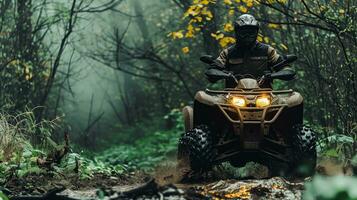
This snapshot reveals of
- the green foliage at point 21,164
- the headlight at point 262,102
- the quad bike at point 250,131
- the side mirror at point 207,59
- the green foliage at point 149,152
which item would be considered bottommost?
the green foliage at point 149,152

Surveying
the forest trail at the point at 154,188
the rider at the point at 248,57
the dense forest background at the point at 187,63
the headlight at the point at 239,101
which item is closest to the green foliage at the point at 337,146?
the dense forest background at the point at 187,63

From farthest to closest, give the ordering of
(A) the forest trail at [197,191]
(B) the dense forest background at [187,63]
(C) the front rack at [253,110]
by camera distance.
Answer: (B) the dense forest background at [187,63]
(C) the front rack at [253,110]
(A) the forest trail at [197,191]

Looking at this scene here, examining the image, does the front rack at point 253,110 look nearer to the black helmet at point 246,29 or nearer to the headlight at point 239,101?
the headlight at point 239,101

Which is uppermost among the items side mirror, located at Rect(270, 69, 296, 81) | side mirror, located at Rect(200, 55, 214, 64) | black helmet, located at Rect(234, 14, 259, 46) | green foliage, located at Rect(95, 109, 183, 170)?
black helmet, located at Rect(234, 14, 259, 46)

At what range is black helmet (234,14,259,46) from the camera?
7379 mm

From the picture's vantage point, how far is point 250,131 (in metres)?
6.59

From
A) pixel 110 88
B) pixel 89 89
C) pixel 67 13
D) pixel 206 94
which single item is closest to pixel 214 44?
pixel 67 13

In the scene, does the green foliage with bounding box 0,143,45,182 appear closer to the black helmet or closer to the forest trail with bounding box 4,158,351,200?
the forest trail with bounding box 4,158,351,200

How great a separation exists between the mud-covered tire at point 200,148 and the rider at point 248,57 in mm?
958

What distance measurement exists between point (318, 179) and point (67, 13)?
46.3 feet

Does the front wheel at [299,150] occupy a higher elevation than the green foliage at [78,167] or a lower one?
higher

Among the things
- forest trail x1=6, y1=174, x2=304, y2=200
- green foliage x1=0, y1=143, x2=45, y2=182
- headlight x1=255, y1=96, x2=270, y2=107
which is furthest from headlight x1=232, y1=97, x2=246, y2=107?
green foliage x1=0, y1=143, x2=45, y2=182

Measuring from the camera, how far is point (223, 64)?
25.2 feet

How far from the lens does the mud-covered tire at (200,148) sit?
21.9 ft
